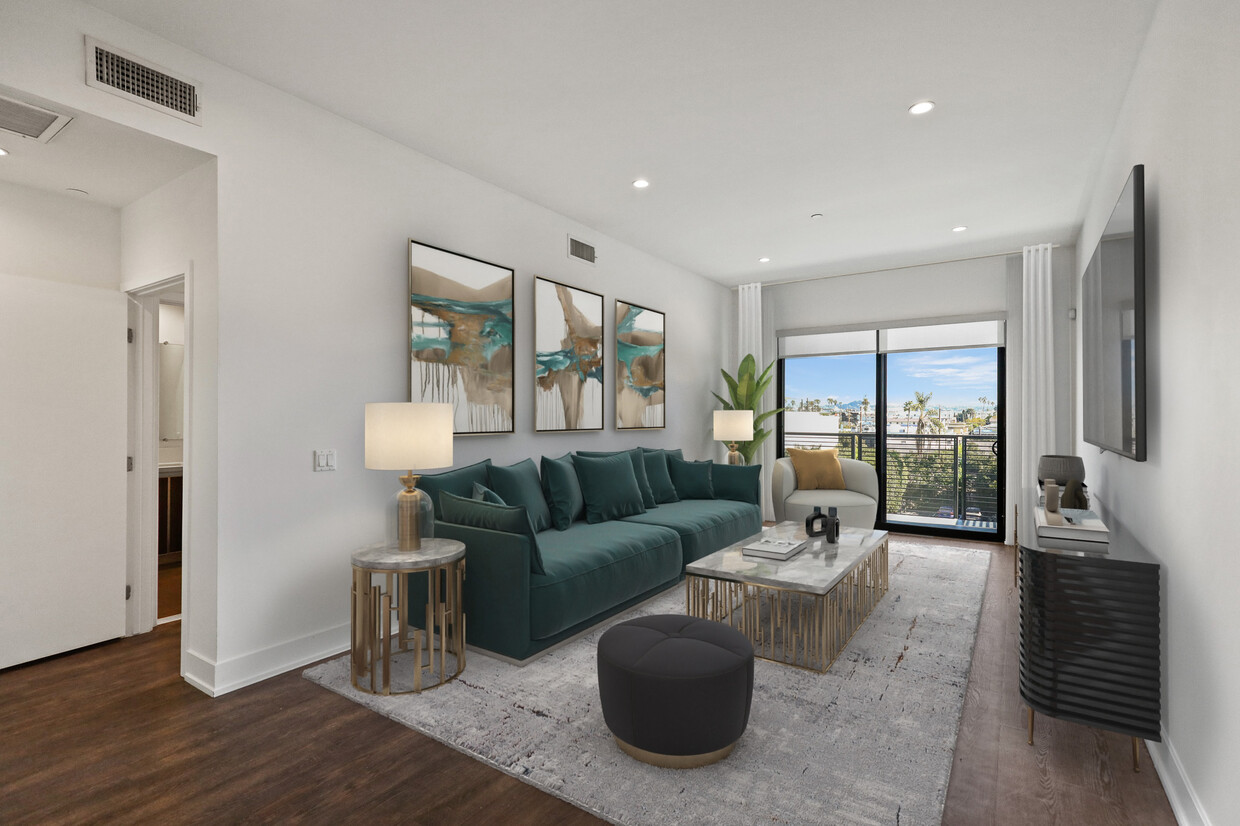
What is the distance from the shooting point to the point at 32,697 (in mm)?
2676

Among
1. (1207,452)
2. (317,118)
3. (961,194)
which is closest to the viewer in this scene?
(1207,452)

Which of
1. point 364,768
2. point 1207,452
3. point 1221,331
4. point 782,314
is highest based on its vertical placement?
point 782,314

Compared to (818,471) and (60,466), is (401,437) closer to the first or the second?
(60,466)

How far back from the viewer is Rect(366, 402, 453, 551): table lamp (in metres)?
2.78

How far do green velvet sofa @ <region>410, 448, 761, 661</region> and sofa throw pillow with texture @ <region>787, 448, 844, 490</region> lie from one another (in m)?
0.87

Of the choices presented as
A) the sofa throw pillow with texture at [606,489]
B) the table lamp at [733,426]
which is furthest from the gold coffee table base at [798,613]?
the table lamp at [733,426]

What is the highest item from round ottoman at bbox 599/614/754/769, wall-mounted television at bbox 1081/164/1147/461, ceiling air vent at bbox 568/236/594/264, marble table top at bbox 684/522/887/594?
ceiling air vent at bbox 568/236/594/264

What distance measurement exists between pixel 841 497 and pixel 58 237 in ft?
18.6

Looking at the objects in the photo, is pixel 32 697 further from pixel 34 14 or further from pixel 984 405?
pixel 984 405

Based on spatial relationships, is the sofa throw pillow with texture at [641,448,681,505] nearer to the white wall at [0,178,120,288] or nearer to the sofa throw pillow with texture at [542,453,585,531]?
the sofa throw pillow with texture at [542,453,585,531]

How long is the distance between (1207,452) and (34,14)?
4.08 metres

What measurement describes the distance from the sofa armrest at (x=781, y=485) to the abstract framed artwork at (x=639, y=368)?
1156mm

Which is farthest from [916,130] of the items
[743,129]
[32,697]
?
[32,697]

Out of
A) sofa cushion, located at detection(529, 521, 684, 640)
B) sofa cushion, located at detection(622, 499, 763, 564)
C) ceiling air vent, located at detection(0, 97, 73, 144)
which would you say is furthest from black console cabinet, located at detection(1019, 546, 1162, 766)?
ceiling air vent, located at detection(0, 97, 73, 144)
